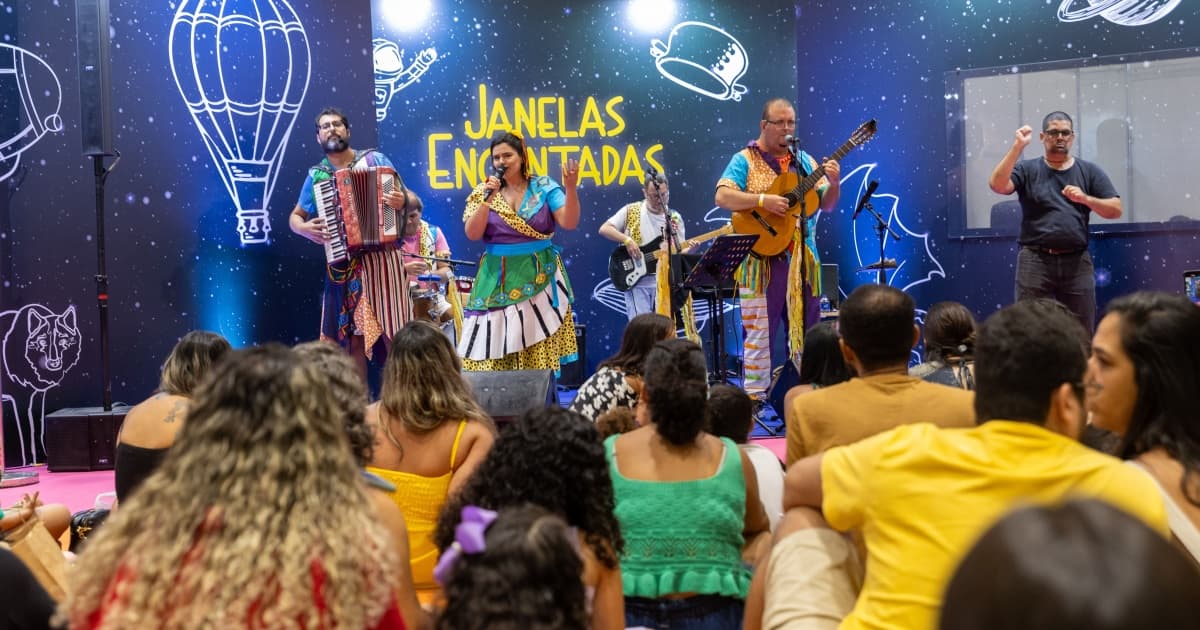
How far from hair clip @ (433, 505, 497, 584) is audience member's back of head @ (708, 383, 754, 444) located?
1944 millimetres

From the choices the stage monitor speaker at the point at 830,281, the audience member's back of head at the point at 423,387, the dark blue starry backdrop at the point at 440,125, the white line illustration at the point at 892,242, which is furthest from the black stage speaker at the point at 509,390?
the white line illustration at the point at 892,242

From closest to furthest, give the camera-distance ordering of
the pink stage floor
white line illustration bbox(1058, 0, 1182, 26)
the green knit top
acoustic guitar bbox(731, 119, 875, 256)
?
1. the green knit top
2. the pink stage floor
3. acoustic guitar bbox(731, 119, 875, 256)
4. white line illustration bbox(1058, 0, 1182, 26)

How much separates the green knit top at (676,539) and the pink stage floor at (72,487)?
9.62 feet

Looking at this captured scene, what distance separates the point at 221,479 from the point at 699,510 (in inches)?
51.6

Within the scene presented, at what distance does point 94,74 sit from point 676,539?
5.08m

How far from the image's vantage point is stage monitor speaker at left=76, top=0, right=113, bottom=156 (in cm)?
603

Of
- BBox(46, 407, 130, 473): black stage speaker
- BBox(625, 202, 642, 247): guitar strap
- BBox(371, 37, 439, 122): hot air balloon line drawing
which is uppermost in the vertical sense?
BBox(371, 37, 439, 122): hot air balloon line drawing

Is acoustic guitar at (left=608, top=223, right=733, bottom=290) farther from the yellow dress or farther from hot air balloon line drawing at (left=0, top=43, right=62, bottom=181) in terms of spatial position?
the yellow dress

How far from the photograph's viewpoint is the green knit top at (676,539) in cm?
254

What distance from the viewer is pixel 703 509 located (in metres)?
2.54

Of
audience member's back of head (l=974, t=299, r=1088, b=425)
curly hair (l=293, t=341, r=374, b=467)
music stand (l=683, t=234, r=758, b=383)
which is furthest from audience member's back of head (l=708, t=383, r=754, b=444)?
music stand (l=683, t=234, r=758, b=383)

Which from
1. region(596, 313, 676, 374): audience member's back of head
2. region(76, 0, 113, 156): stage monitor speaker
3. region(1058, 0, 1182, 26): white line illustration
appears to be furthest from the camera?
region(1058, 0, 1182, 26): white line illustration

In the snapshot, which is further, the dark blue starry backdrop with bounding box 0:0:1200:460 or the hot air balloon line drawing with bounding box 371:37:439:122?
the hot air balloon line drawing with bounding box 371:37:439:122

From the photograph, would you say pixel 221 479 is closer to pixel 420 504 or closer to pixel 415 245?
pixel 420 504
